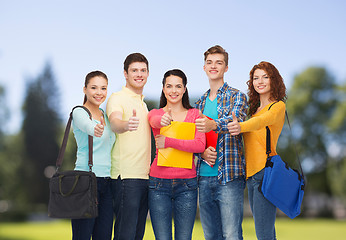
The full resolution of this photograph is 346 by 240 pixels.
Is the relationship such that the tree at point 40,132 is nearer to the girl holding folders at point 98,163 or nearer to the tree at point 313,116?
the tree at point 313,116

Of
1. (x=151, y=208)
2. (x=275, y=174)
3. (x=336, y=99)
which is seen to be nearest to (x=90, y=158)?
(x=151, y=208)

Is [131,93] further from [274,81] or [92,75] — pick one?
[274,81]

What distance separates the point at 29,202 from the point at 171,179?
38399 millimetres

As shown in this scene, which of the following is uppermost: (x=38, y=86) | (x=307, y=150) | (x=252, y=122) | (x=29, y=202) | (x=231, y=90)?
(x=38, y=86)

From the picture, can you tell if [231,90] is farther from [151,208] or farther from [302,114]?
[302,114]

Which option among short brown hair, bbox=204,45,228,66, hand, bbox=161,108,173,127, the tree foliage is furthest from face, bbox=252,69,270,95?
the tree foliage

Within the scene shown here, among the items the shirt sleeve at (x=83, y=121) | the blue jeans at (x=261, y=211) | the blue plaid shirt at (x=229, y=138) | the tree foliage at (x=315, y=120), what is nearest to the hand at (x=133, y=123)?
the shirt sleeve at (x=83, y=121)

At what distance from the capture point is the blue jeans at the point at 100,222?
445 centimetres

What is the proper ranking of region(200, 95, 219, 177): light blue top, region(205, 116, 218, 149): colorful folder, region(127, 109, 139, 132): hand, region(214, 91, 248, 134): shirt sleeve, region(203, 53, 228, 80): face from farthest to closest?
region(203, 53, 228, 80): face < region(205, 116, 218, 149): colorful folder < region(200, 95, 219, 177): light blue top < region(214, 91, 248, 134): shirt sleeve < region(127, 109, 139, 132): hand

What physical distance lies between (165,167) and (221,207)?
0.81 m

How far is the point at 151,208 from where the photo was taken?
14.6ft

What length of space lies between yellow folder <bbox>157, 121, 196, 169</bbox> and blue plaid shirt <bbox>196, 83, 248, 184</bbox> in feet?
0.93

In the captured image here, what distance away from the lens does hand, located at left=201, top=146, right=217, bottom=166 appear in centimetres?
462

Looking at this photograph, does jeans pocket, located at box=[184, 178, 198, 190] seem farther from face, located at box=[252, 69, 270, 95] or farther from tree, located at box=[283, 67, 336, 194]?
tree, located at box=[283, 67, 336, 194]
